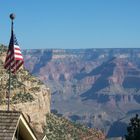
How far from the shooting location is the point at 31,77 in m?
125

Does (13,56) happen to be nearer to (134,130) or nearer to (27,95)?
(134,130)

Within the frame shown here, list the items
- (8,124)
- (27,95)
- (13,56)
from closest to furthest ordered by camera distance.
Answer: (8,124)
(13,56)
(27,95)

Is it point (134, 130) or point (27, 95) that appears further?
point (27, 95)

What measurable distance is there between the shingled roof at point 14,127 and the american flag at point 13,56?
6.01m

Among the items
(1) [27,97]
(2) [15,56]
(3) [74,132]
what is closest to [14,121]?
(2) [15,56]

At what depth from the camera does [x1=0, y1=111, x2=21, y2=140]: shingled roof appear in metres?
18.4

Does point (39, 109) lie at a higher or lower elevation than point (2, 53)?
lower

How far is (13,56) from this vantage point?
25.7 meters

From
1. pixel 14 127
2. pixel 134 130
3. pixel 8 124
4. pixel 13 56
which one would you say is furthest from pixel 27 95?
pixel 14 127

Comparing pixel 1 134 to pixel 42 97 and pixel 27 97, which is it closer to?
pixel 27 97

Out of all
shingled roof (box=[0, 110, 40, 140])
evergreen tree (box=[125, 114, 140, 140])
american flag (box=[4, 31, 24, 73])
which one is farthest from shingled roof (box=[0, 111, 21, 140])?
evergreen tree (box=[125, 114, 140, 140])

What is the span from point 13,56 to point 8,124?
7.29m

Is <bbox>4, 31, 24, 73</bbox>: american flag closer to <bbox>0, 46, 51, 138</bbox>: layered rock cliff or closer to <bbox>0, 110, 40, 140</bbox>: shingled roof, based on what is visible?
<bbox>0, 110, 40, 140</bbox>: shingled roof

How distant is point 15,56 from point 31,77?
99072 millimetres
